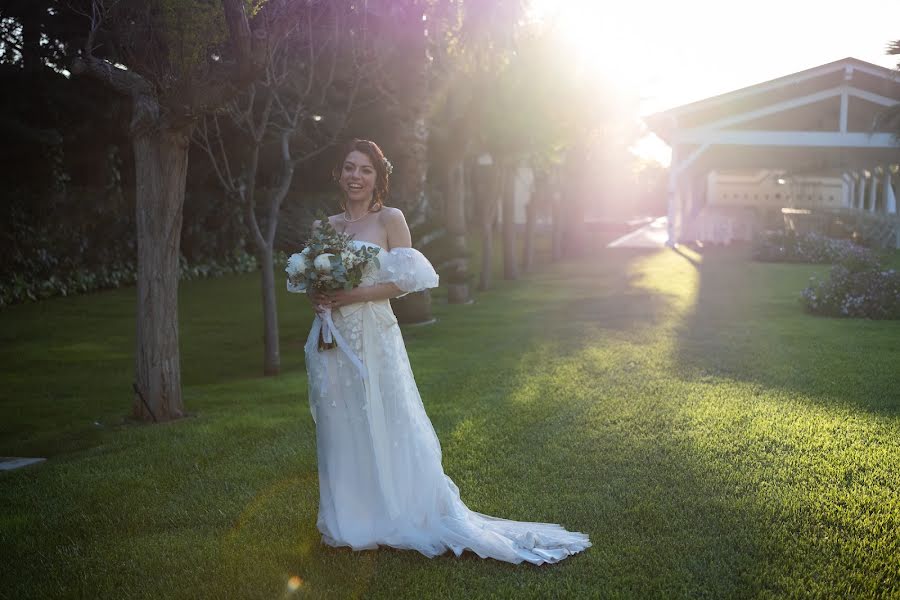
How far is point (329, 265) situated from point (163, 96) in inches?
180

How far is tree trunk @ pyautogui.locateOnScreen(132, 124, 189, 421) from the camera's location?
8.59m

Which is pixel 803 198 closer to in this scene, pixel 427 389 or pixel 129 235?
pixel 129 235

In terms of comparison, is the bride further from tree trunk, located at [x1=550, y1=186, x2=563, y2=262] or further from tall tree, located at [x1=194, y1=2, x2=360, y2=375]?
tree trunk, located at [x1=550, y1=186, x2=563, y2=262]

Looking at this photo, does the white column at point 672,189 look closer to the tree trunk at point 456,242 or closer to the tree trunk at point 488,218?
the tree trunk at point 488,218

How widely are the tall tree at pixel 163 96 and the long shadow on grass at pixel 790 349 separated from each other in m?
5.86

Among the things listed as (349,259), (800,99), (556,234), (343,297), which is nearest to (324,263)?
(349,259)

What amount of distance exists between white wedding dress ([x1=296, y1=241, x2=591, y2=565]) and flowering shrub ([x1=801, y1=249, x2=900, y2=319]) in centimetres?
1147

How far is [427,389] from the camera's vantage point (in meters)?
10.5

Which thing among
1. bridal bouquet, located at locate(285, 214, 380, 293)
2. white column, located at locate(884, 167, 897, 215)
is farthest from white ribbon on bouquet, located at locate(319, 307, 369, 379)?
white column, located at locate(884, 167, 897, 215)

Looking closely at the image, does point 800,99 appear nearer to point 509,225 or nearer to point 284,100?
point 509,225

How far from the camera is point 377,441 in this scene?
5.15 meters

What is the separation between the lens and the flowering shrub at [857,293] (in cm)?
1477

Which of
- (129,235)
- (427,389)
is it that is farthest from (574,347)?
(129,235)

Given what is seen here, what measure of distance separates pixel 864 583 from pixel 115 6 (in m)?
7.89
